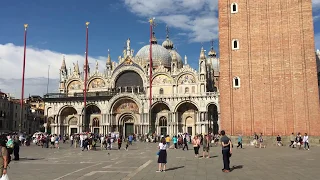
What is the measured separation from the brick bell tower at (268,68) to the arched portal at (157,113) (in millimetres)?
20158

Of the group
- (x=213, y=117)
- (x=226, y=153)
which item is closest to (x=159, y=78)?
(x=213, y=117)

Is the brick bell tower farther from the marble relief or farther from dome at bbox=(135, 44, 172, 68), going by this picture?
dome at bbox=(135, 44, 172, 68)

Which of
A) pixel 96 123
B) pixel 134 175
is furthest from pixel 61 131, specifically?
pixel 134 175

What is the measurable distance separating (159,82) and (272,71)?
24449 millimetres

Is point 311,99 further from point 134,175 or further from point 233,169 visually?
point 134,175

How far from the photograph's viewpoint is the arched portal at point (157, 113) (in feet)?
177

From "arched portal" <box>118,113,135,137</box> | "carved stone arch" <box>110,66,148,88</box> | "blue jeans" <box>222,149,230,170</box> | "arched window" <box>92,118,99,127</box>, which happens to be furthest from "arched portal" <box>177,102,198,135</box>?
"blue jeans" <box>222,149,230,170</box>

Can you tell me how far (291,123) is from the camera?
3288 cm

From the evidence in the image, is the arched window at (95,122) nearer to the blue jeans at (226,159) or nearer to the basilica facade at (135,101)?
the basilica facade at (135,101)

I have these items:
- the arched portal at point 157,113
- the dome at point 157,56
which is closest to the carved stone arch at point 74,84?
the dome at point 157,56

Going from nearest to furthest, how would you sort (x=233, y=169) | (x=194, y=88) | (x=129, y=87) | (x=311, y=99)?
(x=233, y=169) < (x=311, y=99) < (x=194, y=88) < (x=129, y=87)

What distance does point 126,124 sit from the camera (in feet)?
187

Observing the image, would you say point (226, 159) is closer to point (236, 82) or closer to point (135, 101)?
point (236, 82)

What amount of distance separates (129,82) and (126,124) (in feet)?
23.1
